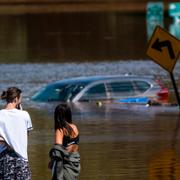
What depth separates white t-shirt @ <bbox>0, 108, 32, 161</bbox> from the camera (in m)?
10.1

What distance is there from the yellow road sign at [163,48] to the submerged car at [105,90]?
644 cm

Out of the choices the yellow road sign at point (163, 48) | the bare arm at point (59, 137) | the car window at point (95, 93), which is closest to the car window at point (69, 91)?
the car window at point (95, 93)

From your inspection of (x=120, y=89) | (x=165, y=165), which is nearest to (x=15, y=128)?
(x=165, y=165)

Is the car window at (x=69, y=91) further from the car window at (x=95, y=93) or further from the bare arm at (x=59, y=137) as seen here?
the bare arm at (x=59, y=137)

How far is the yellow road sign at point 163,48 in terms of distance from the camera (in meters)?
22.2

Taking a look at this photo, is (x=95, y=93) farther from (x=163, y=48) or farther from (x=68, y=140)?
(x=68, y=140)

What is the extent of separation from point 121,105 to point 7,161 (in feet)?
54.0

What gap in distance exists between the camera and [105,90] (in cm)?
2892

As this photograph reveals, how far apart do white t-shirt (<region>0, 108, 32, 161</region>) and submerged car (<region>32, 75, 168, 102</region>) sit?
18239mm

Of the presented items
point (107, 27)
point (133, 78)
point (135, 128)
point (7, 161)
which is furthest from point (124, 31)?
point (7, 161)

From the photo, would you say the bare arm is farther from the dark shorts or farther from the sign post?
the sign post

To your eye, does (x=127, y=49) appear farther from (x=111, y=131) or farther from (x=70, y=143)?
(x=70, y=143)

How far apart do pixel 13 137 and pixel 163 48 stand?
12454mm

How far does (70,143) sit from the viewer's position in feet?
33.6
